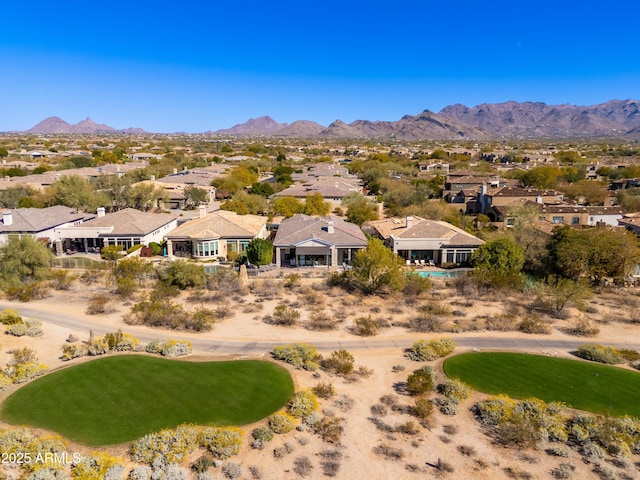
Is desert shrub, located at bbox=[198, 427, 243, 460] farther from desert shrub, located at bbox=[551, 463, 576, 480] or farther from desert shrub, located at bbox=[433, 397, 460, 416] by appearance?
desert shrub, located at bbox=[551, 463, 576, 480]

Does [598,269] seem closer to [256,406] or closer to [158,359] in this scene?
[256,406]

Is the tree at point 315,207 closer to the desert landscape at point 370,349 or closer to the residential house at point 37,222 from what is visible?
the desert landscape at point 370,349

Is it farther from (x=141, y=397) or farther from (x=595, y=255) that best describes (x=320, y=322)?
(x=595, y=255)

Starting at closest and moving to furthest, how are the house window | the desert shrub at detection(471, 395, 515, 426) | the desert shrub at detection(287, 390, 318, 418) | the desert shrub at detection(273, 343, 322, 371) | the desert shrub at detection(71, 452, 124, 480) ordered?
the desert shrub at detection(71, 452, 124, 480), the desert shrub at detection(471, 395, 515, 426), the desert shrub at detection(287, 390, 318, 418), the desert shrub at detection(273, 343, 322, 371), the house window

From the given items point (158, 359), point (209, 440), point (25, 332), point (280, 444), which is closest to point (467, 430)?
point (280, 444)

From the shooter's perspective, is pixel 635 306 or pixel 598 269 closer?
pixel 635 306

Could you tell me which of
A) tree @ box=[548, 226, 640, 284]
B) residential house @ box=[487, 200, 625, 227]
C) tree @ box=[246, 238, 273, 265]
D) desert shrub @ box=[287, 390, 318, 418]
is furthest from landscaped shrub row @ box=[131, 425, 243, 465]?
residential house @ box=[487, 200, 625, 227]
